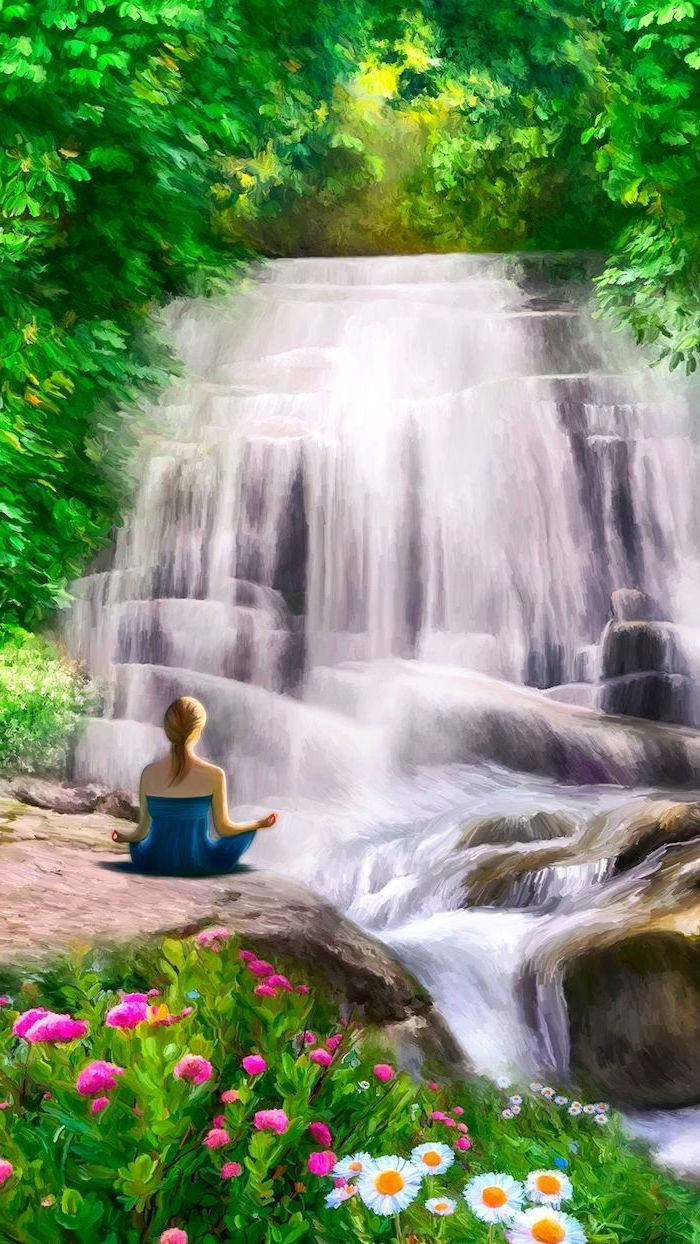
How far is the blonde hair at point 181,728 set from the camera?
18.2 ft

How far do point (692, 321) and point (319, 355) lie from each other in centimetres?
426

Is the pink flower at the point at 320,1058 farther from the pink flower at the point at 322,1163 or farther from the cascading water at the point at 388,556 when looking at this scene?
the cascading water at the point at 388,556

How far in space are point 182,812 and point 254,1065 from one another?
142 inches

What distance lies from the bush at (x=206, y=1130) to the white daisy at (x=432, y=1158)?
12 millimetres

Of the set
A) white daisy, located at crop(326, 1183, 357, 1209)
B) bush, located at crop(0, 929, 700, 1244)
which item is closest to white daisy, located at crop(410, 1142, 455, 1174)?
bush, located at crop(0, 929, 700, 1244)

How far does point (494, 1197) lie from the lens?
6.07ft

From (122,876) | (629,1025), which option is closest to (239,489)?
(122,876)

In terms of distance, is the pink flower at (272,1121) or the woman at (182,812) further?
the woman at (182,812)

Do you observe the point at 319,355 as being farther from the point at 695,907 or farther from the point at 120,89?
the point at 695,907

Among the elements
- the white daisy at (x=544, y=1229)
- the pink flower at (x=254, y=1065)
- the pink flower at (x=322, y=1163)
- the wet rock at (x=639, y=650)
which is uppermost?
the wet rock at (x=639, y=650)

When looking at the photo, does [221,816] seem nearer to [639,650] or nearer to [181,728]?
[181,728]

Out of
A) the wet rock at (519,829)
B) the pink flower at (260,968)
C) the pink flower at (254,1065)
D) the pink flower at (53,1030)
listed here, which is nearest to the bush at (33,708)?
the wet rock at (519,829)

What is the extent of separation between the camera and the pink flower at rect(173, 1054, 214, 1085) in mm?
1910

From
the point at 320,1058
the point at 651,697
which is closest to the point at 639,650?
the point at 651,697
